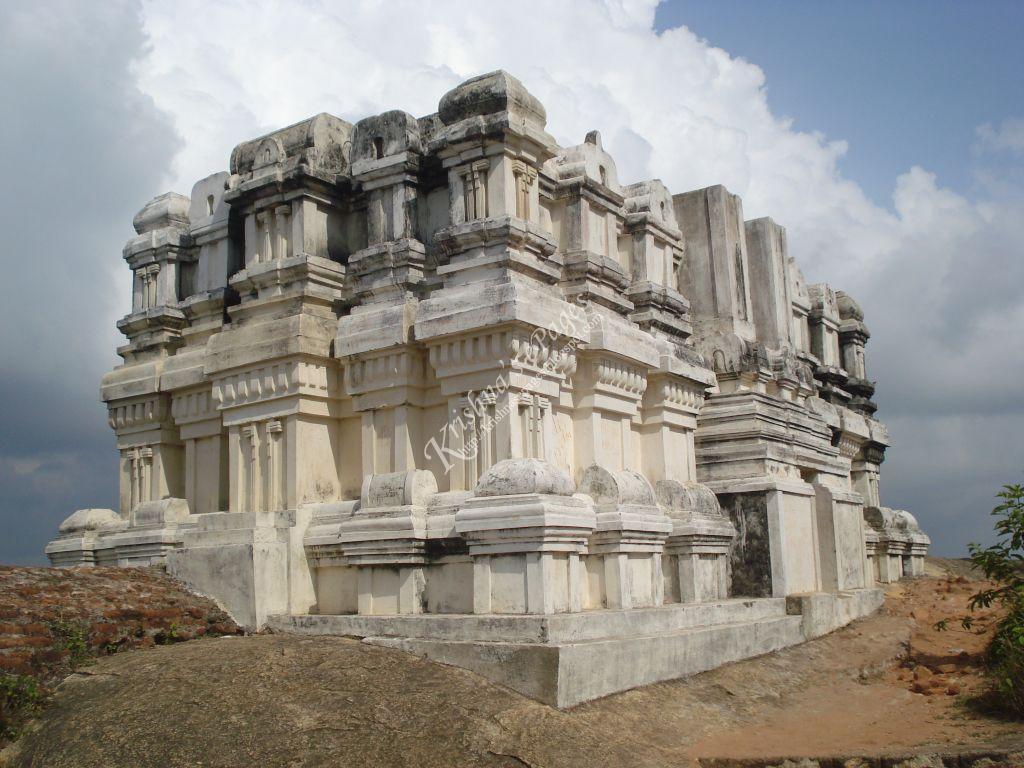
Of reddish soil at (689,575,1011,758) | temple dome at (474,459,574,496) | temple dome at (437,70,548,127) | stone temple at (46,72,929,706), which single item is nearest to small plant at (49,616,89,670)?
stone temple at (46,72,929,706)

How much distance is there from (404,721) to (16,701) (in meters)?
2.75

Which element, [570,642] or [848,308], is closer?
[570,642]

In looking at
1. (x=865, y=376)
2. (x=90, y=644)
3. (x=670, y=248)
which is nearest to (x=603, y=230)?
(x=670, y=248)

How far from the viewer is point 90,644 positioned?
A: 8.62m

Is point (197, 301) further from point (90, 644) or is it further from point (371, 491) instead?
point (90, 644)

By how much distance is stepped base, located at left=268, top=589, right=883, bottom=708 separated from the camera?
769 centimetres

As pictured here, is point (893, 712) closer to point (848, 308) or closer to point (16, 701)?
point (16, 701)

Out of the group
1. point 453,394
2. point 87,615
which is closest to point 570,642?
point 453,394

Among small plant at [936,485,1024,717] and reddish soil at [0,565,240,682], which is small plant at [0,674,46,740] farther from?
small plant at [936,485,1024,717]

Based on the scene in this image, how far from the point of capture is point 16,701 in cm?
741

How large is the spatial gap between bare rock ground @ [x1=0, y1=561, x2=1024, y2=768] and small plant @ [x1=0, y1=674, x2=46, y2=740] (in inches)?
4.6

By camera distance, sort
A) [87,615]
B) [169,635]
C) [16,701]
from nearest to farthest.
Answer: [16,701] → [87,615] → [169,635]

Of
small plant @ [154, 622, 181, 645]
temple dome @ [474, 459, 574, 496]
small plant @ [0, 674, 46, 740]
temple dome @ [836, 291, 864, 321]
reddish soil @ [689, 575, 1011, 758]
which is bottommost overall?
reddish soil @ [689, 575, 1011, 758]

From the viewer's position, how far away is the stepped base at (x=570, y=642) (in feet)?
25.2
